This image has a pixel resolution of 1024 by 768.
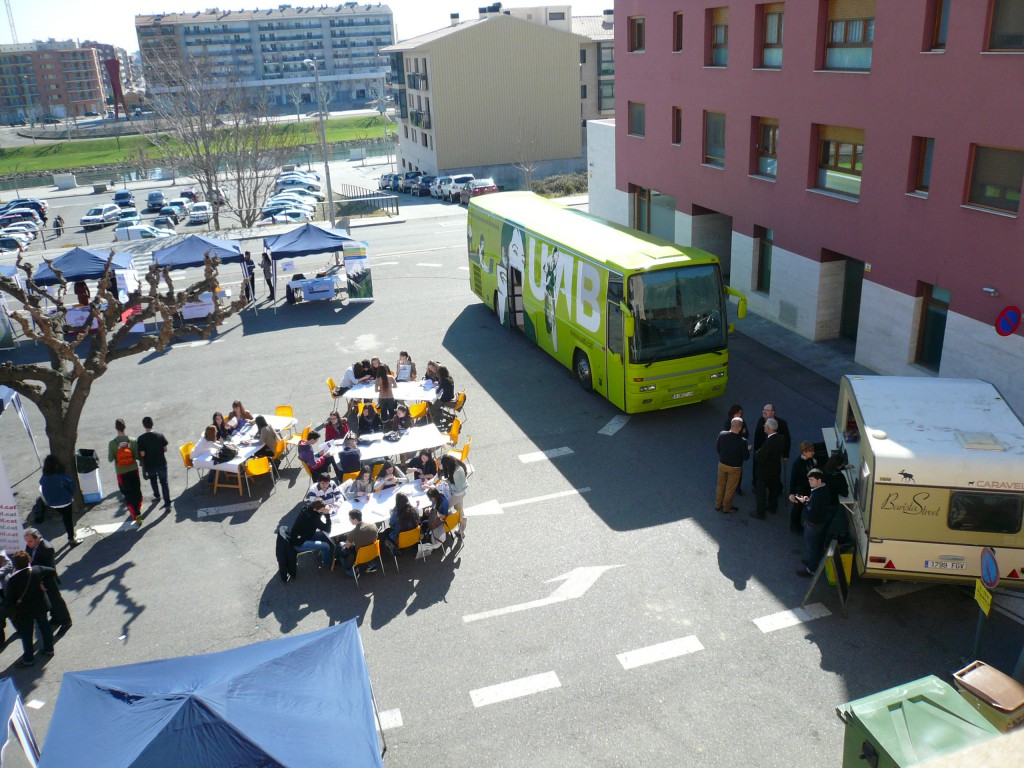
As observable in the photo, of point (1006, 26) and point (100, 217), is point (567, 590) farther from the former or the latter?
point (100, 217)

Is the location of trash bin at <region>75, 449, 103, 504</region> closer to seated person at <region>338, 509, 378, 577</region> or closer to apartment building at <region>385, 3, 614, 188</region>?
seated person at <region>338, 509, 378, 577</region>

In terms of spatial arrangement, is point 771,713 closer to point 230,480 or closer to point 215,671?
point 215,671

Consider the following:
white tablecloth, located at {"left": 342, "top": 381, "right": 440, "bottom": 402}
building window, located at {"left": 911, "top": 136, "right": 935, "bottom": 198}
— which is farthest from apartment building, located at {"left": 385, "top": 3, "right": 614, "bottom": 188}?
white tablecloth, located at {"left": 342, "top": 381, "right": 440, "bottom": 402}

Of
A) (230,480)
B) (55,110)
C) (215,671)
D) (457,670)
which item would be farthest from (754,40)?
(55,110)

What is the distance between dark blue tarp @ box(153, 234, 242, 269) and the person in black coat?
1426 cm

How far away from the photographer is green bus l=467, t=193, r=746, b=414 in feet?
48.9

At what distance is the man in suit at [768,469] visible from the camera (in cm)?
1203

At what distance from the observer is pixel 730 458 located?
39.8ft

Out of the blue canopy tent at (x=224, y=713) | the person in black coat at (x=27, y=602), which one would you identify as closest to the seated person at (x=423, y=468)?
the person in black coat at (x=27, y=602)

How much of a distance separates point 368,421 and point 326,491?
2.92 metres

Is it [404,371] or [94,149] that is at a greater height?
[94,149]

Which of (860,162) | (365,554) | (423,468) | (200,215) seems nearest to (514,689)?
(365,554)

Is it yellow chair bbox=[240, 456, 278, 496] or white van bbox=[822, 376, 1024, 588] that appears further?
yellow chair bbox=[240, 456, 278, 496]

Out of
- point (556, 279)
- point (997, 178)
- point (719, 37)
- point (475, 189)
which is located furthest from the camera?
point (475, 189)
